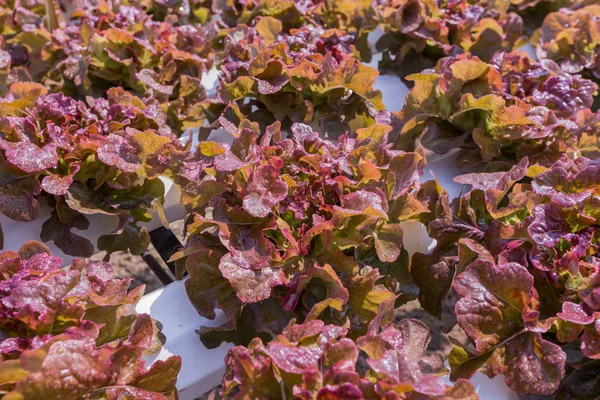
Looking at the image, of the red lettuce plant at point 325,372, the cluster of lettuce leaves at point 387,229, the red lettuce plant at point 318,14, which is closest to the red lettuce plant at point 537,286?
the cluster of lettuce leaves at point 387,229

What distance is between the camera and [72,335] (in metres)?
1.15

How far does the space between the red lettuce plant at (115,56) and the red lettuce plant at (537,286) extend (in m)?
1.17

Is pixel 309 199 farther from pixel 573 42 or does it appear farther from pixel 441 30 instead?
pixel 573 42

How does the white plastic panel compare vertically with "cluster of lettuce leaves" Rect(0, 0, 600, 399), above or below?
below

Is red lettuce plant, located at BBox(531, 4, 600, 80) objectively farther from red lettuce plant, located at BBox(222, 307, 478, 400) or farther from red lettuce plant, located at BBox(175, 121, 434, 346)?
red lettuce plant, located at BBox(222, 307, 478, 400)

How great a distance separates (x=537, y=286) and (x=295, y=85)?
0.98m

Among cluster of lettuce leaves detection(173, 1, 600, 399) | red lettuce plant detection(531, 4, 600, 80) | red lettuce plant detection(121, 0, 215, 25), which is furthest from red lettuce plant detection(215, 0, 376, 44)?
red lettuce plant detection(531, 4, 600, 80)

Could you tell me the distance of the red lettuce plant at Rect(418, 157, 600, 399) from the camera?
4.07ft

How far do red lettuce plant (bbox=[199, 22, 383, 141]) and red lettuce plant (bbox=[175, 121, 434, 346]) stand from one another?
1.33 ft

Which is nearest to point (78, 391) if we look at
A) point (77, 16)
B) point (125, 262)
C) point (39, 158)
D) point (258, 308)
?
point (258, 308)

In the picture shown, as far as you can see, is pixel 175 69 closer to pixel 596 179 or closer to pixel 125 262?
pixel 125 262

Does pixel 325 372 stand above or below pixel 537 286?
above

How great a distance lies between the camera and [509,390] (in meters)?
1.38

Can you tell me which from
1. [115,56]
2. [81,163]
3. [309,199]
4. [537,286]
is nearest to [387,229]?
[309,199]
